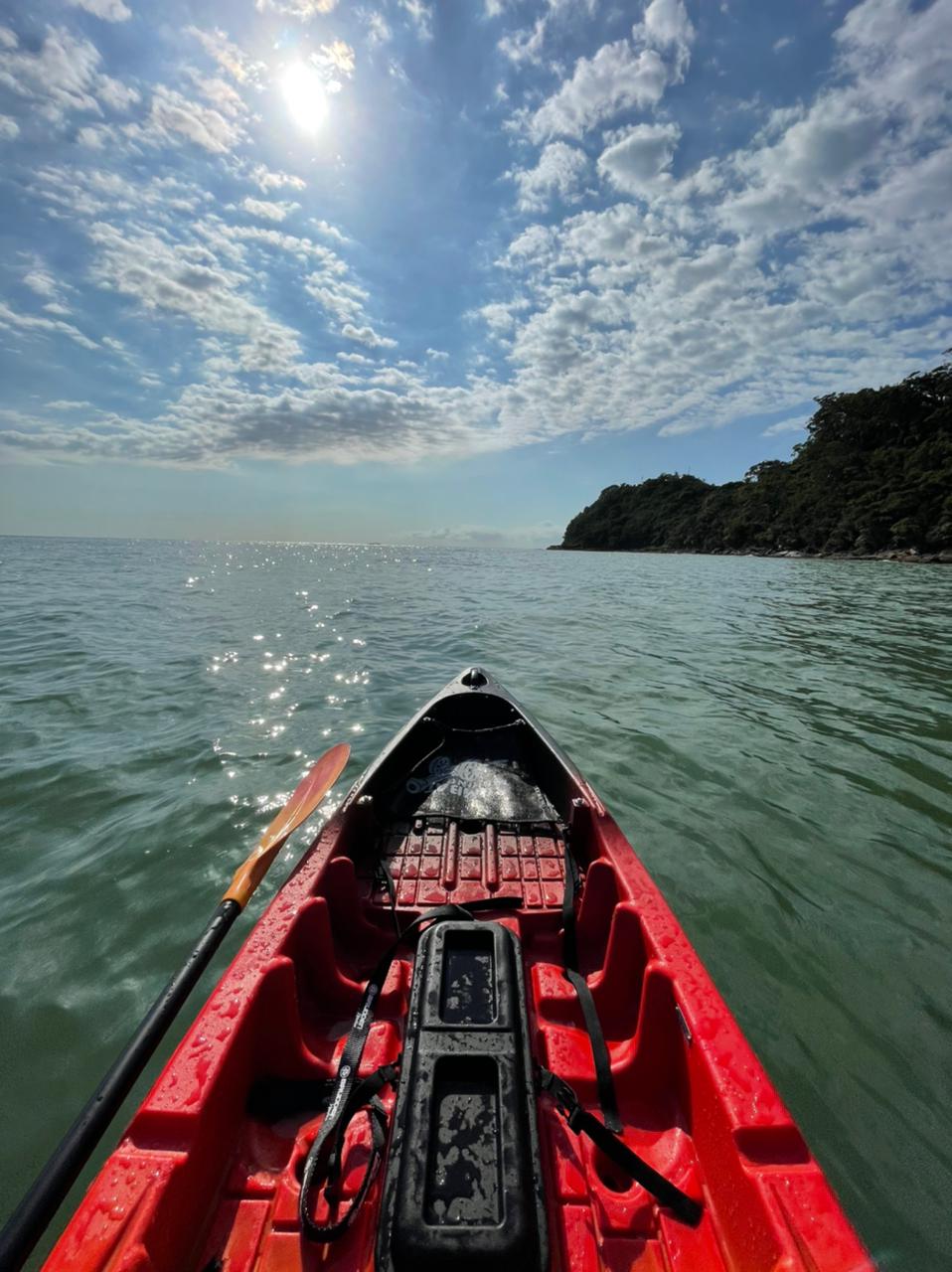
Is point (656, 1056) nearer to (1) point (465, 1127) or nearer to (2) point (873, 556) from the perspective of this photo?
(1) point (465, 1127)

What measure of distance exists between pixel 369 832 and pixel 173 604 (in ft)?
66.3

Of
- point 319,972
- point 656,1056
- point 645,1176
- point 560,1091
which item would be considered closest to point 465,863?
point 319,972

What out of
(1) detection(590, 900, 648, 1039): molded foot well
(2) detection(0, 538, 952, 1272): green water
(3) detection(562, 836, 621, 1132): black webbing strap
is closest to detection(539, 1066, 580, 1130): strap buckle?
(3) detection(562, 836, 621, 1132): black webbing strap

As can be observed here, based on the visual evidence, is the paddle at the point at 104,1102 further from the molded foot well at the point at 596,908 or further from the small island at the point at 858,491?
the small island at the point at 858,491

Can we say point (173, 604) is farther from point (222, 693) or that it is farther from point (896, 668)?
point (896, 668)

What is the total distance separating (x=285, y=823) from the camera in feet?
14.4

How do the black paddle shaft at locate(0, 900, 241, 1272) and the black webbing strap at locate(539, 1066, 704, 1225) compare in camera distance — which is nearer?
the black paddle shaft at locate(0, 900, 241, 1272)

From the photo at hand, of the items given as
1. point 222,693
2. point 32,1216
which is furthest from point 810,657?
point 32,1216

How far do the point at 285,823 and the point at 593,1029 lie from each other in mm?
2873

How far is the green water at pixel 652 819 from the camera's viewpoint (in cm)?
286

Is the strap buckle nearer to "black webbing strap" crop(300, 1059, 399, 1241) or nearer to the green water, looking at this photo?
"black webbing strap" crop(300, 1059, 399, 1241)

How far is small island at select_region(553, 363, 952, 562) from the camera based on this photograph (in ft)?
169

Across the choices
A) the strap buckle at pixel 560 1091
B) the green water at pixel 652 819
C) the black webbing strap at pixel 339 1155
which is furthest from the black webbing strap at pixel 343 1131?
the green water at pixel 652 819

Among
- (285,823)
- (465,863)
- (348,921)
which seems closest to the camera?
(348,921)
